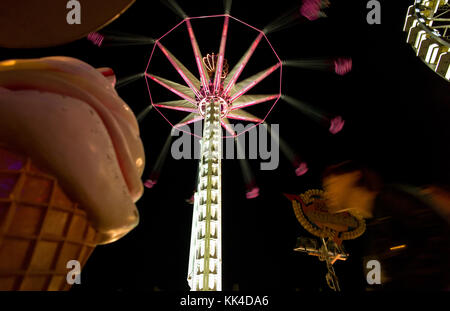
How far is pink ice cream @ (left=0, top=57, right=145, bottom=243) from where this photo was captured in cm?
117

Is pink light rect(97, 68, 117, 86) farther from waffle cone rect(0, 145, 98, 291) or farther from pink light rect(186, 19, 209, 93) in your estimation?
pink light rect(186, 19, 209, 93)

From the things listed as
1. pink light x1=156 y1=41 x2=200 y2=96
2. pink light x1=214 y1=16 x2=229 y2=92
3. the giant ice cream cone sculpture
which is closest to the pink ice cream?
the giant ice cream cone sculpture

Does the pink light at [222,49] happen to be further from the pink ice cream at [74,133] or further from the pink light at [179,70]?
the pink ice cream at [74,133]

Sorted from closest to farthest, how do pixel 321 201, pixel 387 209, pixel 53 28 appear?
pixel 53 28, pixel 387 209, pixel 321 201

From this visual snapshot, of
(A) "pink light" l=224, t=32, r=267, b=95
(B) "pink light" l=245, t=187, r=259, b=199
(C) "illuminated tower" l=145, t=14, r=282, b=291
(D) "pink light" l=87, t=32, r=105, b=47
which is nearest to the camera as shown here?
(C) "illuminated tower" l=145, t=14, r=282, b=291

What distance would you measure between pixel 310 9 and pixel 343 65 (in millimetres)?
2761

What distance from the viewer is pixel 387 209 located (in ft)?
7.29

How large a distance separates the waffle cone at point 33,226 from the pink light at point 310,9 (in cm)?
1244

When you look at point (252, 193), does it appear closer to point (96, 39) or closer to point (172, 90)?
point (172, 90)

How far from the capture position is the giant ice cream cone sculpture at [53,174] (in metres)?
1.14

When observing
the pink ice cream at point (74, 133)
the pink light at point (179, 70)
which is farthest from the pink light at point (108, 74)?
the pink light at point (179, 70)

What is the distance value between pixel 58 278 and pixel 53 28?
128cm
